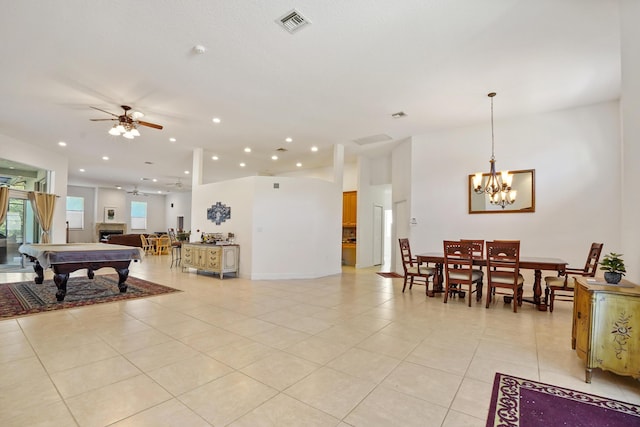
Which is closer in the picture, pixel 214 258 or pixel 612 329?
pixel 612 329

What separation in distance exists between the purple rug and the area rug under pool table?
205 inches

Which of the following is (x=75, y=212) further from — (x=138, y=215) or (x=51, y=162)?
(x=51, y=162)

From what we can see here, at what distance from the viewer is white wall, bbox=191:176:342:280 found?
7023 millimetres

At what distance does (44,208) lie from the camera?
8.61 m

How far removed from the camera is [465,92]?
476cm

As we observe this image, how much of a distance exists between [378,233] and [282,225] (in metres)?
3.97

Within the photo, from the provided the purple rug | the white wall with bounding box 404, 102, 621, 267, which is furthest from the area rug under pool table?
the white wall with bounding box 404, 102, 621, 267

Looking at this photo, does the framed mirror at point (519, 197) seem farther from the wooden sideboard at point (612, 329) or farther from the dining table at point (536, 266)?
the wooden sideboard at point (612, 329)

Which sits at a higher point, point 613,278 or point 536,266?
point 613,278

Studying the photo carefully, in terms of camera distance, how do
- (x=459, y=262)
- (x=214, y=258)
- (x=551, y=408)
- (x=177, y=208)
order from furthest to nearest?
(x=177, y=208)
(x=214, y=258)
(x=459, y=262)
(x=551, y=408)

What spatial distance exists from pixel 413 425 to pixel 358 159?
25.5 feet

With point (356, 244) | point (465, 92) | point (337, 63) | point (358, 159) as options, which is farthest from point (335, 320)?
point (358, 159)

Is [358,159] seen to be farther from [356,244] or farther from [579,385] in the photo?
[579,385]

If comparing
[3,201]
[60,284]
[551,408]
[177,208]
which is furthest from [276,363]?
[177,208]
